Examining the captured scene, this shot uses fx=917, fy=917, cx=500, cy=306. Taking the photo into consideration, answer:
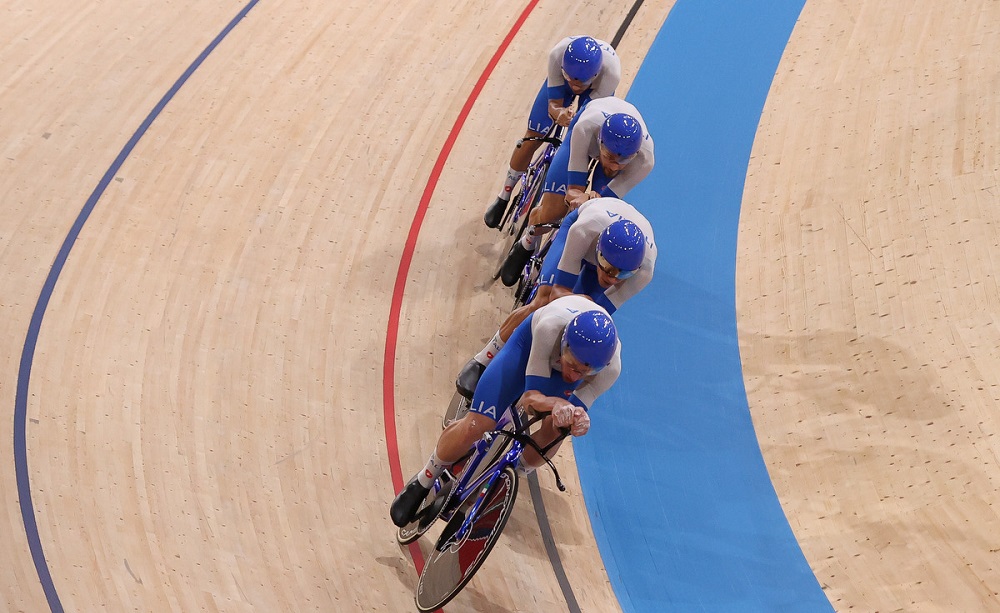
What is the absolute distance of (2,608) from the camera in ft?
10.8

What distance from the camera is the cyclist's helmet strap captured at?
341 centimetres

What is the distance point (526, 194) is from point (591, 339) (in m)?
2.21

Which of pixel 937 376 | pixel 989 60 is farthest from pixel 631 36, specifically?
pixel 937 376

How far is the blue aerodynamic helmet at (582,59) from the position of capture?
14.6 feet

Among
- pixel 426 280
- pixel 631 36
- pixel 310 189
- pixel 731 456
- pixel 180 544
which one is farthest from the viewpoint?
pixel 631 36

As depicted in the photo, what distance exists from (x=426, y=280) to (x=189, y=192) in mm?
1475

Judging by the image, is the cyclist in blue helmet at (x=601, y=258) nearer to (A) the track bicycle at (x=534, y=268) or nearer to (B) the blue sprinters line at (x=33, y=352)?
(A) the track bicycle at (x=534, y=268)

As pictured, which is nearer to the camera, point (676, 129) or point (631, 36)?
point (676, 129)

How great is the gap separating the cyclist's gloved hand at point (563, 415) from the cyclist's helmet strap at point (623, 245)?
2.24 feet

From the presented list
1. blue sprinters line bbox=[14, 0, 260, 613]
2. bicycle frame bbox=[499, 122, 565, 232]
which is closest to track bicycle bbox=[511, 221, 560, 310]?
bicycle frame bbox=[499, 122, 565, 232]

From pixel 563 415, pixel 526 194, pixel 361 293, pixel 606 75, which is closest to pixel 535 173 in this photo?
pixel 526 194

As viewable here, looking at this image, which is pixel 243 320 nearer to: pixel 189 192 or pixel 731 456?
pixel 189 192

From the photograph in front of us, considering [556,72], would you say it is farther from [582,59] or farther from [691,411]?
[691,411]

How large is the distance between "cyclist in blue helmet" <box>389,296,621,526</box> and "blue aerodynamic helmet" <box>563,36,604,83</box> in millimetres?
1636
